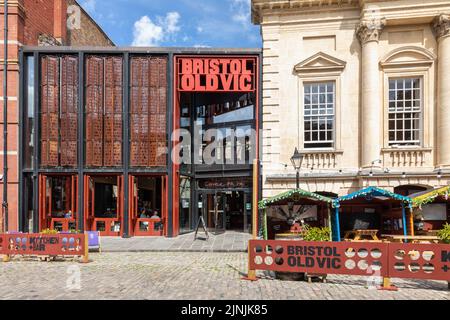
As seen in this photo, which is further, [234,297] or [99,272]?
[99,272]

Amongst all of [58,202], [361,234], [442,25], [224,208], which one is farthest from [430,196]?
[58,202]

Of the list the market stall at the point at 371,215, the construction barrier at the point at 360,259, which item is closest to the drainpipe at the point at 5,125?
the construction barrier at the point at 360,259

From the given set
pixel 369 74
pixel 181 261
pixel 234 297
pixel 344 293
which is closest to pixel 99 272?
pixel 181 261

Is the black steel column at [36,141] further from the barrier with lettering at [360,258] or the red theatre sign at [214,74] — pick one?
the barrier with lettering at [360,258]

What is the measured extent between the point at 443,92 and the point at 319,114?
5.07 metres

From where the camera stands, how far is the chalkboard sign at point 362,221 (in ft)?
46.9

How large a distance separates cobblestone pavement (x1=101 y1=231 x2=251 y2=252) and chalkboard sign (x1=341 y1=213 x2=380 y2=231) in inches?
169

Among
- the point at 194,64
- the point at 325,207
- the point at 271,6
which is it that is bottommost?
the point at 325,207

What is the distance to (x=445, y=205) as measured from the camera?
44.8 ft

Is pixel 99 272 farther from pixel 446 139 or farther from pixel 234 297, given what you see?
pixel 446 139

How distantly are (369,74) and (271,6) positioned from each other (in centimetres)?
540

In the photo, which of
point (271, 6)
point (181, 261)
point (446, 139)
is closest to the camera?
point (181, 261)

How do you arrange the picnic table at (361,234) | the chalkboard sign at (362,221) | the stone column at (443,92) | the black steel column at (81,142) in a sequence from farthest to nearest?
1. the black steel column at (81,142)
2. the stone column at (443,92)
3. the chalkboard sign at (362,221)
4. the picnic table at (361,234)

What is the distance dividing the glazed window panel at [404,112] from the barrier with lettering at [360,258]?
8.91 meters
